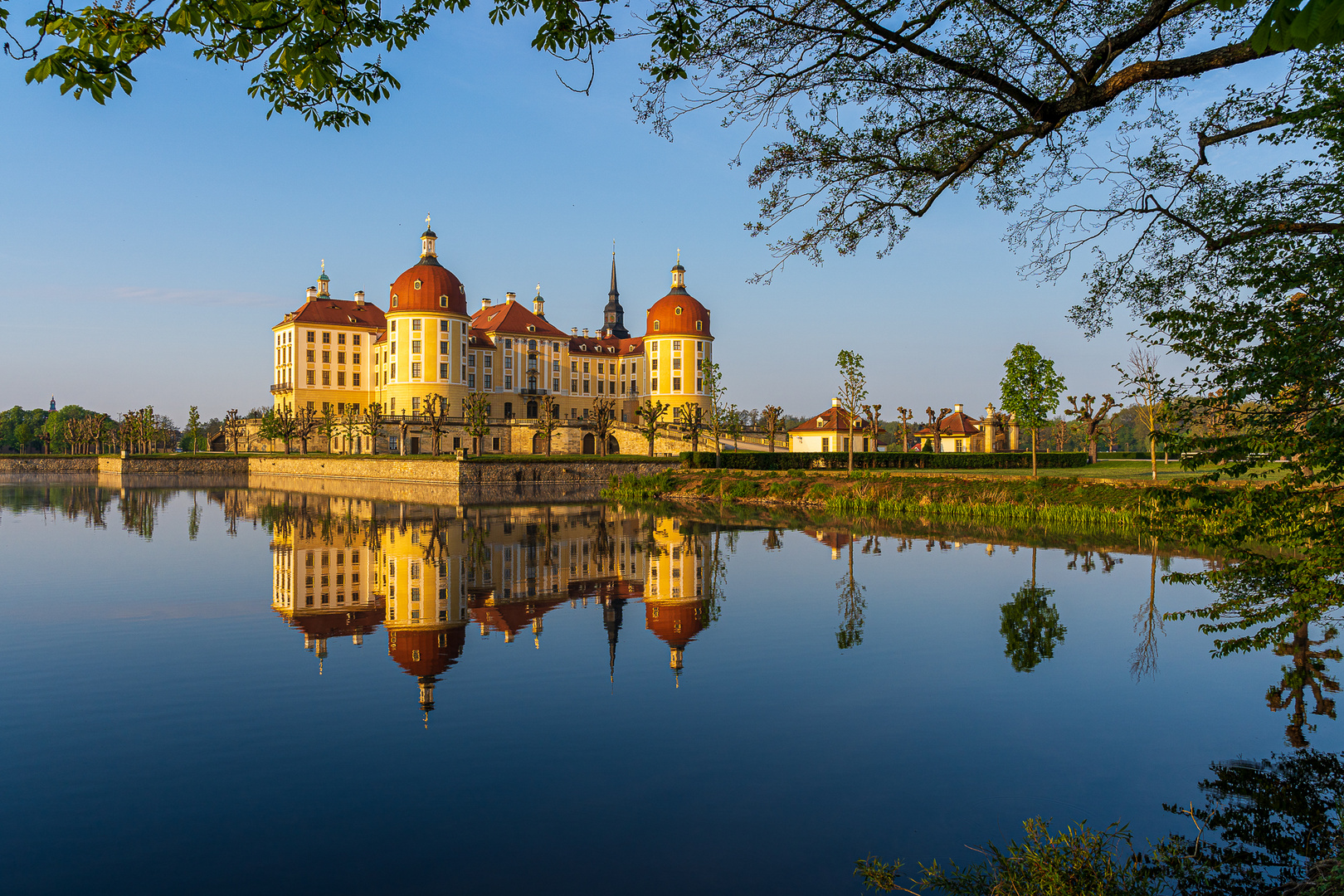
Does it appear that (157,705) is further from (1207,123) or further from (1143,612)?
(1143,612)

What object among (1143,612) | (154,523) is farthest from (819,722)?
(154,523)

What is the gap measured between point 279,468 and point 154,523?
35855 mm

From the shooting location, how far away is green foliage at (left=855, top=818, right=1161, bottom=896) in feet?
15.8

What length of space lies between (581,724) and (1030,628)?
7858 millimetres

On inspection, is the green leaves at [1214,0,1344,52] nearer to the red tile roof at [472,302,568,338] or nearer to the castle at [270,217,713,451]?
the castle at [270,217,713,451]

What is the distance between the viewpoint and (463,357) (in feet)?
234

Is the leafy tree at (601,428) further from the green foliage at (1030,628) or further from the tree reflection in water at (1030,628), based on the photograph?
the green foliage at (1030,628)

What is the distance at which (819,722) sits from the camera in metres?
8.43

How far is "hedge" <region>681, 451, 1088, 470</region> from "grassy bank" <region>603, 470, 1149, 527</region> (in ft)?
8.40

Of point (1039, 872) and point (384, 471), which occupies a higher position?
point (384, 471)

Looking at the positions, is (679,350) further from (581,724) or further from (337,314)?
(581,724)

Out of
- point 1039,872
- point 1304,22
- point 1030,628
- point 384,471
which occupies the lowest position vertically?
point 1030,628

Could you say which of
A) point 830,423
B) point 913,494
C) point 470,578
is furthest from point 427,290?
point 470,578

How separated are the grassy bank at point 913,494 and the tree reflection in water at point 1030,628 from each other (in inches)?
303
